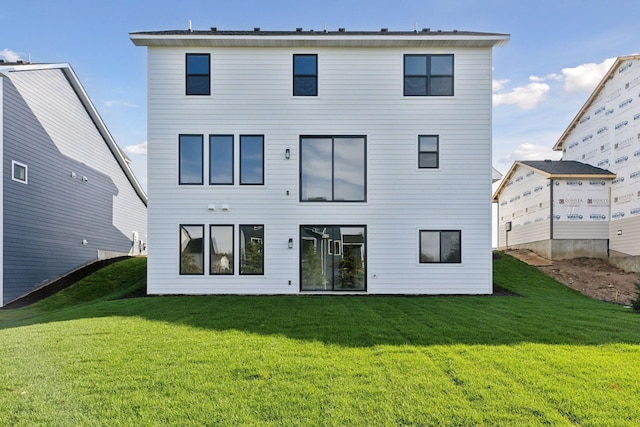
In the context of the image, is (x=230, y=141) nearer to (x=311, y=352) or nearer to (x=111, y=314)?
(x=111, y=314)

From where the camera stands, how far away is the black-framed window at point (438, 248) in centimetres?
1294

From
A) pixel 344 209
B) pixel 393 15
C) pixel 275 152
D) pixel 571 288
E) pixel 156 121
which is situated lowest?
pixel 571 288

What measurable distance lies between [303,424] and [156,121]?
11571mm

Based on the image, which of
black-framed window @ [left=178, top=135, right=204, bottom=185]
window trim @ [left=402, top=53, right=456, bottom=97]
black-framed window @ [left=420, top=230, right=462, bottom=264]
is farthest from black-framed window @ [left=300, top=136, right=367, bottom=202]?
black-framed window @ [left=178, top=135, right=204, bottom=185]

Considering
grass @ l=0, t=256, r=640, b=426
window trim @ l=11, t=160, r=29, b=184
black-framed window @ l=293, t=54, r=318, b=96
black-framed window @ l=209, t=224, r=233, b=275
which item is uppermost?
black-framed window @ l=293, t=54, r=318, b=96

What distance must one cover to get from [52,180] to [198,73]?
23.9 ft

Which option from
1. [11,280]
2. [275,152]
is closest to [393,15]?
Answer: [275,152]

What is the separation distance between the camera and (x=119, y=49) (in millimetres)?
12641

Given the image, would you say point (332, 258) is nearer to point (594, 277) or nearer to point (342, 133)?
point (342, 133)

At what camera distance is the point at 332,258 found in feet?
42.3

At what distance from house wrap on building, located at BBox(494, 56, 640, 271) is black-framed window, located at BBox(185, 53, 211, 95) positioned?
16083mm

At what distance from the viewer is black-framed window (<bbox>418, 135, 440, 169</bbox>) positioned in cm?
1304

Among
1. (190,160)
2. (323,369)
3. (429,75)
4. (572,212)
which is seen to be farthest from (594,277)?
(190,160)

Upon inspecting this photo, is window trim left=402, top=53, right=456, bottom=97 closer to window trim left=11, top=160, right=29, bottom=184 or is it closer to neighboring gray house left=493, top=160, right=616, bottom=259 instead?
neighboring gray house left=493, top=160, right=616, bottom=259
